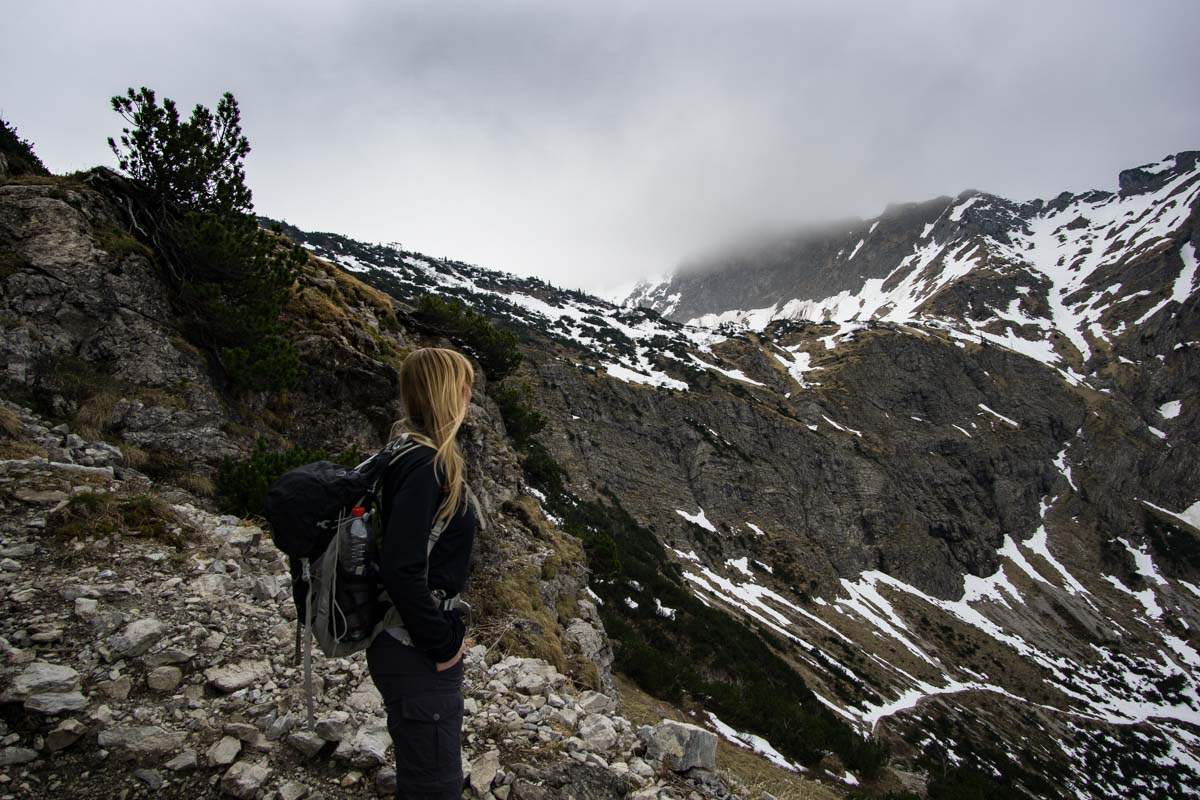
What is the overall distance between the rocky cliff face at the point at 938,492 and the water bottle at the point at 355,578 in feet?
74.3

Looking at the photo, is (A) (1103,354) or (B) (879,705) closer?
(B) (879,705)

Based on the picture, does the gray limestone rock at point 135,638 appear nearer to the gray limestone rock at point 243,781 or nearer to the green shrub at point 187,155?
the gray limestone rock at point 243,781

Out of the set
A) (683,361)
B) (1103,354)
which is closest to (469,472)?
(683,361)

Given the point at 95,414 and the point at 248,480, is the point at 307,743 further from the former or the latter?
the point at 95,414

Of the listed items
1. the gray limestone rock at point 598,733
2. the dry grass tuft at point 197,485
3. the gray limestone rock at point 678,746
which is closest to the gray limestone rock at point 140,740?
the gray limestone rock at point 598,733

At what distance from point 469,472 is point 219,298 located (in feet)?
A: 22.5

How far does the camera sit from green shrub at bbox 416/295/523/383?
22969 millimetres

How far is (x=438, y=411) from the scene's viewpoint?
2.85 meters

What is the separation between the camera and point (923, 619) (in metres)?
62.8

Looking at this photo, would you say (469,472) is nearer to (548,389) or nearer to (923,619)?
(548,389)

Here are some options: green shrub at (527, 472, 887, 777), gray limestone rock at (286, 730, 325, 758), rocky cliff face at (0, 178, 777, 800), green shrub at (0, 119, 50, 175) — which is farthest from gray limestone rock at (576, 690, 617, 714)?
green shrub at (0, 119, 50, 175)

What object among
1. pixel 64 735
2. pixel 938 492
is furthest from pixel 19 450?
pixel 938 492

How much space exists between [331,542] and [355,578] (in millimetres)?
212

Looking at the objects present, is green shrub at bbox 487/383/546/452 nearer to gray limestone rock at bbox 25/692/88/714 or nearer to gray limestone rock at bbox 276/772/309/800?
gray limestone rock at bbox 25/692/88/714
